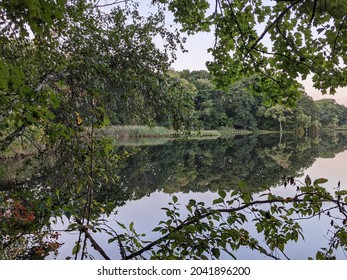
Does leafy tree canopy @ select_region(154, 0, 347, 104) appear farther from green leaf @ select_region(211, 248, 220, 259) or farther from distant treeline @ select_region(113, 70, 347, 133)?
distant treeline @ select_region(113, 70, 347, 133)

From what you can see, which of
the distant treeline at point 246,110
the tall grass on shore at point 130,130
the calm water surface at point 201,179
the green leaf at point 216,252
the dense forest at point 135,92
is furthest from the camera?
the distant treeline at point 246,110

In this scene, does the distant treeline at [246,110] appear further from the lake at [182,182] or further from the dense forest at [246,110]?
the lake at [182,182]

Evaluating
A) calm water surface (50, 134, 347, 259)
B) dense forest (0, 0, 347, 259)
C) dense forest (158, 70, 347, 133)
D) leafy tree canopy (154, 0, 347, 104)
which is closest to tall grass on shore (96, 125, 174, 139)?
dense forest (0, 0, 347, 259)

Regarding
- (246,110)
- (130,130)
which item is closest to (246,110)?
(246,110)

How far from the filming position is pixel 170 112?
486cm

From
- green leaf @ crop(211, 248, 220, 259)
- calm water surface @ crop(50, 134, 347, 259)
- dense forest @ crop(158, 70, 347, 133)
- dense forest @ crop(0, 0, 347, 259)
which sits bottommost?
calm water surface @ crop(50, 134, 347, 259)

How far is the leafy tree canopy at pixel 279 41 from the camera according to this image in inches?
88.9

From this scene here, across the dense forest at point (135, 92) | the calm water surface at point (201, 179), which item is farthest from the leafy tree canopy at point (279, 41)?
the calm water surface at point (201, 179)

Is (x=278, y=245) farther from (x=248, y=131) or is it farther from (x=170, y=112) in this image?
(x=248, y=131)

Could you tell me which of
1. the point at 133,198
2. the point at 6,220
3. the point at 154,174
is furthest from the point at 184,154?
the point at 6,220

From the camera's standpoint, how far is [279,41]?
8.87 feet

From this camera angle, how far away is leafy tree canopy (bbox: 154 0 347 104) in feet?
7.41

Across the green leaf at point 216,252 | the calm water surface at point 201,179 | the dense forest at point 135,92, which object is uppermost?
the dense forest at point 135,92
